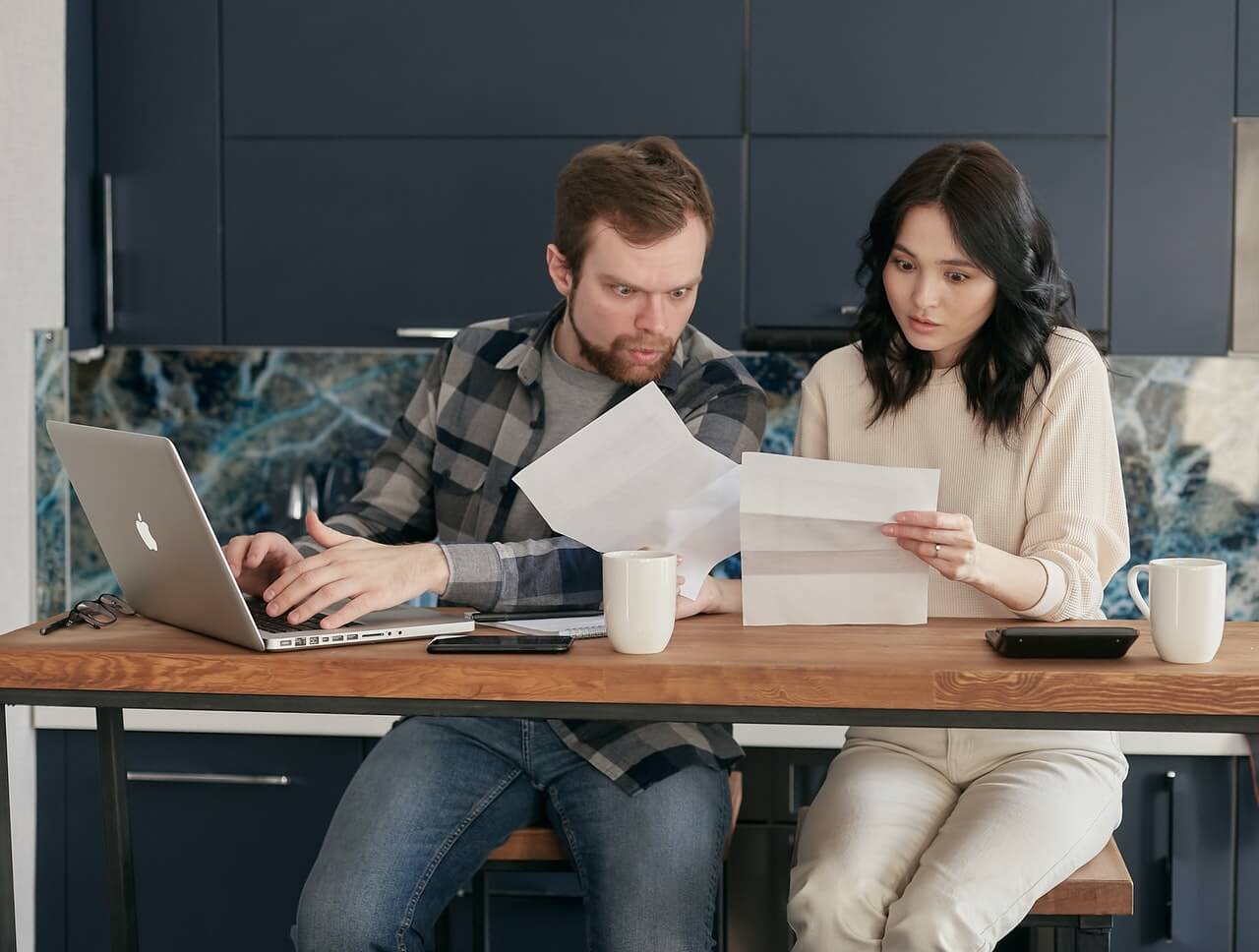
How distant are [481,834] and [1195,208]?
1739mm

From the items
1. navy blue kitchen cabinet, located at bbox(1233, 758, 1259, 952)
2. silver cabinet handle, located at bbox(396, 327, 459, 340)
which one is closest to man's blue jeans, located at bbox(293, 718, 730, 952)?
silver cabinet handle, located at bbox(396, 327, 459, 340)

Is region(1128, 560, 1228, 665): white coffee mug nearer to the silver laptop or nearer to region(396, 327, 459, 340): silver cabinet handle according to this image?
the silver laptop

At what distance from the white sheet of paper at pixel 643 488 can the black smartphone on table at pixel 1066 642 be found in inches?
13.5

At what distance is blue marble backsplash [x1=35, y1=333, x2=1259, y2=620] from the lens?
2809 millimetres

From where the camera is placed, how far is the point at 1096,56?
2.46 meters

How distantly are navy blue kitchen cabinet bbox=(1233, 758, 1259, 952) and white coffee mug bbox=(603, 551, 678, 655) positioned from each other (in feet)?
4.71

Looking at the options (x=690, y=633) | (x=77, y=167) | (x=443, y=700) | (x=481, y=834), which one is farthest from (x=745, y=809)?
(x=77, y=167)

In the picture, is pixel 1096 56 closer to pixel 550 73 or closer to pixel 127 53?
pixel 550 73

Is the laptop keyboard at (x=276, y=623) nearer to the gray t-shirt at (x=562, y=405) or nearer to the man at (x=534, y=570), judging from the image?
the man at (x=534, y=570)

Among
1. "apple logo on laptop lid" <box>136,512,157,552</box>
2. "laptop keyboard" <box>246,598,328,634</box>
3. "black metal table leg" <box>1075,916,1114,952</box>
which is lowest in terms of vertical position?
"black metal table leg" <box>1075,916,1114,952</box>

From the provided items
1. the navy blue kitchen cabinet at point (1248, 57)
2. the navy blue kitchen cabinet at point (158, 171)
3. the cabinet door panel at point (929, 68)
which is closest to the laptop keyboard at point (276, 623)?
the navy blue kitchen cabinet at point (158, 171)

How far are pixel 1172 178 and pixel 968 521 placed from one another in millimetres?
1318

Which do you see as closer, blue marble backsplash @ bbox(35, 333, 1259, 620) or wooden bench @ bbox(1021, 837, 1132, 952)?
wooden bench @ bbox(1021, 837, 1132, 952)

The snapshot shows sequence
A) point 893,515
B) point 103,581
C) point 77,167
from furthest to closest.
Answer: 1. point 103,581
2. point 77,167
3. point 893,515
